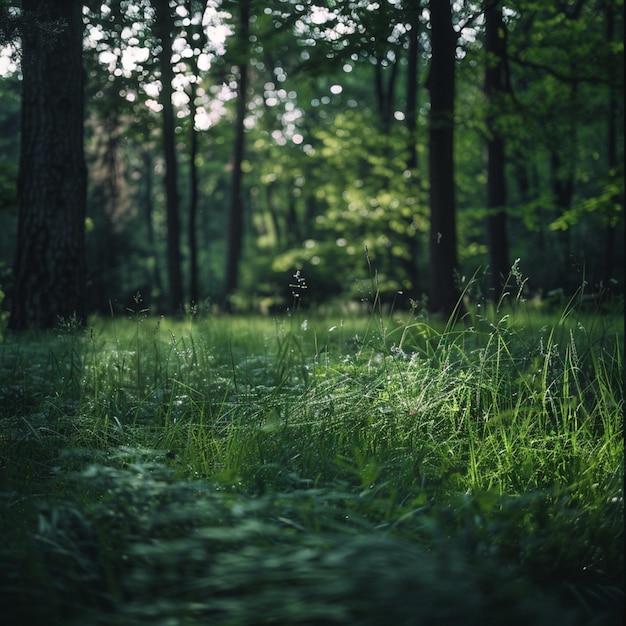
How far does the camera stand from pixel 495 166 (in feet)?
39.2

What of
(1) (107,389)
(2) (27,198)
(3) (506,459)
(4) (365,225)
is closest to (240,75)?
(4) (365,225)

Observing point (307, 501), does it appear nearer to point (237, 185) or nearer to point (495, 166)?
point (495, 166)

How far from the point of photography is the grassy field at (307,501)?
6.20 ft

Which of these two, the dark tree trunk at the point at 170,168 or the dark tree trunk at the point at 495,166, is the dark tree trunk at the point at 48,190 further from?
the dark tree trunk at the point at 495,166

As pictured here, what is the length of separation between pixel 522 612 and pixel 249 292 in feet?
66.3

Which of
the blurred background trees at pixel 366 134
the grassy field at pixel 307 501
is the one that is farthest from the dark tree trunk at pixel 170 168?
the grassy field at pixel 307 501

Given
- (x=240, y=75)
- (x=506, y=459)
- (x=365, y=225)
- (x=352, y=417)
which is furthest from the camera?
(x=365, y=225)

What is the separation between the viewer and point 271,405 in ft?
12.9

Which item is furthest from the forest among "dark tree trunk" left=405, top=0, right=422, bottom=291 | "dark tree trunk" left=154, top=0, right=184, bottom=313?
"dark tree trunk" left=405, top=0, right=422, bottom=291

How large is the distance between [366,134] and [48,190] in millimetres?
11750

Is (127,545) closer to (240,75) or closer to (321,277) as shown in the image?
(240,75)

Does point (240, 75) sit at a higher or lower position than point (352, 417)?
higher

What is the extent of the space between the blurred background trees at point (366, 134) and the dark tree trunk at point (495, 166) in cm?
4

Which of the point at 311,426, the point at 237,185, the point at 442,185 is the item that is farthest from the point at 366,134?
the point at 311,426
